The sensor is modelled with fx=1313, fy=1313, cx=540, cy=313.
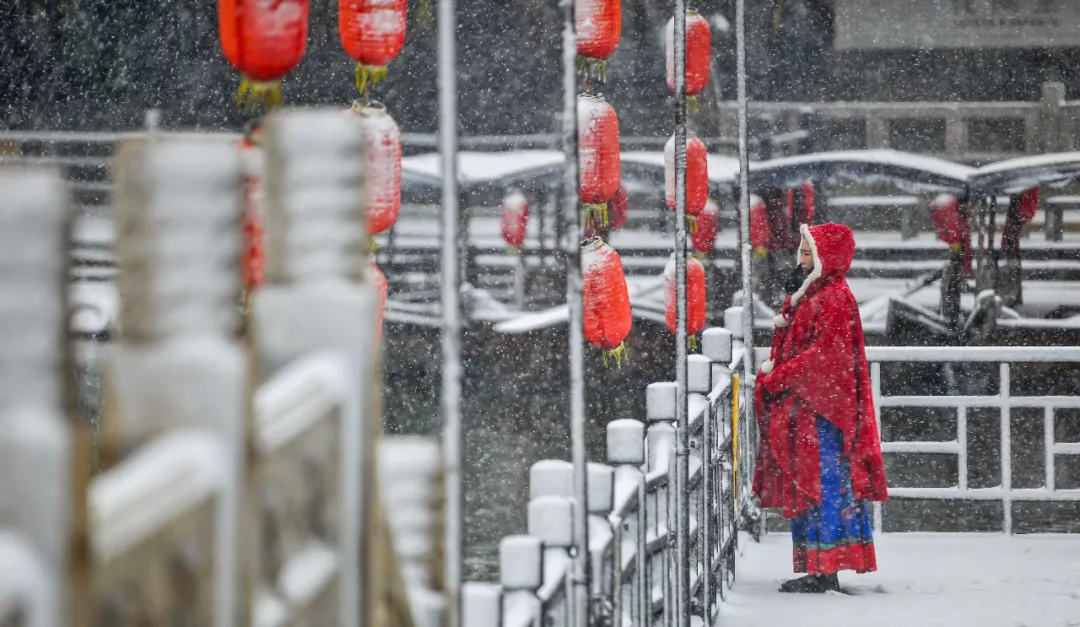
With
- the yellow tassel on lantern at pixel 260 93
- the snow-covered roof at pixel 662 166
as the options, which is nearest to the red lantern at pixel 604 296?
the yellow tassel on lantern at pixel 260 93

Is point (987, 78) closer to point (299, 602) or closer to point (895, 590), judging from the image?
point (895, 590)

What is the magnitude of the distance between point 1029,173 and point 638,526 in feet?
40.8

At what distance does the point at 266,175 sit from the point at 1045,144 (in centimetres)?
1920

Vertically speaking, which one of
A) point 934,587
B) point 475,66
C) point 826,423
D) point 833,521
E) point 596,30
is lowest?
point 934,587

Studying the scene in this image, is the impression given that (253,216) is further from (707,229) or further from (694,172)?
(707,229)

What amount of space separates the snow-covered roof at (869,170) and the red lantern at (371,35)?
38.5 feet

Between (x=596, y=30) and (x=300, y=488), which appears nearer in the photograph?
(x=300, y=488)

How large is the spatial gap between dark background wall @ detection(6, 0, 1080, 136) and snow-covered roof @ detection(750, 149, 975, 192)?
148 inches

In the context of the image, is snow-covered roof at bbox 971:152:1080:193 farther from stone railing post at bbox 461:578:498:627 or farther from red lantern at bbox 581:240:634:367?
stone railing post at bbox 461:578:498:627

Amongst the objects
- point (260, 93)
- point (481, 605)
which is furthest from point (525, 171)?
point (481, 605)

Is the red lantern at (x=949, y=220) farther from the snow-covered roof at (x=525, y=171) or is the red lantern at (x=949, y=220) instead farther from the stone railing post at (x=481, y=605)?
the stone railing post at (x=481, y=605)

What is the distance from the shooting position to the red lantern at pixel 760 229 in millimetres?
17531

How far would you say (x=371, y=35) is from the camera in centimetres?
291

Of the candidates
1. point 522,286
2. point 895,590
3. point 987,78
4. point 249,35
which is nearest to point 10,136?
point 522,286
